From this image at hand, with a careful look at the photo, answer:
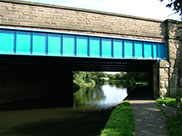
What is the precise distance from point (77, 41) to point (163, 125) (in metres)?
8.25

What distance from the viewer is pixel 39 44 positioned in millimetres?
11703

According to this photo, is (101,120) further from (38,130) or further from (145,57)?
(145,57)

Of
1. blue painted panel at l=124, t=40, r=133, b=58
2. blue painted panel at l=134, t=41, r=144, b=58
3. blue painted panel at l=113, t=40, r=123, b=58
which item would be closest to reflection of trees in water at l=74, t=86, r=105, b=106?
blue painted panel at l=113, t=40, r=123, b=58

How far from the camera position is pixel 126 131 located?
589cm

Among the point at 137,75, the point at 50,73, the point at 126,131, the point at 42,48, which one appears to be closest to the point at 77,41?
the point at 42,48

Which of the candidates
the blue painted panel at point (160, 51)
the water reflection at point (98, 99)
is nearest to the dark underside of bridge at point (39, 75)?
the blue painted panel at point (160, 51)

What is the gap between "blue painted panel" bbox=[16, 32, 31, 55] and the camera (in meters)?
11.2

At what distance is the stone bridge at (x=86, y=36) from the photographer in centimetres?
1123

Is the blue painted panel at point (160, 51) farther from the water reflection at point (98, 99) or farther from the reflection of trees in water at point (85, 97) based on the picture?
the reflection of trees in water at point (85, 97)

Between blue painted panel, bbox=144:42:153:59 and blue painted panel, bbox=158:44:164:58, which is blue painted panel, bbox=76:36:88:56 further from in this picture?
blue painted panel, bbox=158:44:164:58

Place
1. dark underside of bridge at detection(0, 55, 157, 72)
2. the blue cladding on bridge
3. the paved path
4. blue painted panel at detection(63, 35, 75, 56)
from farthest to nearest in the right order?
dark underside of bridge at detection(0, 55, 157, 72), blue painted panel at detection(63, 35, 75, 56), the blue cladding on bridge, the paved path

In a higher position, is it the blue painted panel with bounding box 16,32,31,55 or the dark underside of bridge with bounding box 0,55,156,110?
the blue painted panel with bounding box 16,32,31,55

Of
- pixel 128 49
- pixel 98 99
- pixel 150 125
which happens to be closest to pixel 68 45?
pixel 128 49

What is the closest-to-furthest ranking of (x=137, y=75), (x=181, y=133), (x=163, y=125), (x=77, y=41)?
(x=181, y=133), (x=163, y=125), (x=77, y=41), (x=137, y=75)
